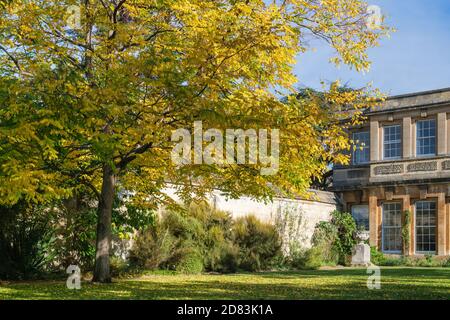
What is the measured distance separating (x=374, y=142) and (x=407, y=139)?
1563 millimetres

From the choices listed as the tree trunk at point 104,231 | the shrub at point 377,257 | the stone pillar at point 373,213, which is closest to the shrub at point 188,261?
the tree trunk at point 104,231

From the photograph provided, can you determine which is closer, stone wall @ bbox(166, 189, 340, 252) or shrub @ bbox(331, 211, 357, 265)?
stone wall @ bbox(166, 189, 340, 252)

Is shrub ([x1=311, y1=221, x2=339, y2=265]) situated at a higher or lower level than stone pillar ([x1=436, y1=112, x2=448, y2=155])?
lower

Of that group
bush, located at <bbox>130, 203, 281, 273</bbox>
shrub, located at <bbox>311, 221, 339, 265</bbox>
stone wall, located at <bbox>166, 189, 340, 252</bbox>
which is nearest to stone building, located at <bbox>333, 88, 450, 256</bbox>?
stone wall, located at <bbox>166, 189, 340, 252</bbox>

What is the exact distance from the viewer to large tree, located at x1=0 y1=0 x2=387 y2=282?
10.9 meters

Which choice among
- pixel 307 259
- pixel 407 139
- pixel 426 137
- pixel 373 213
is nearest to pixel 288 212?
pixel 307 259

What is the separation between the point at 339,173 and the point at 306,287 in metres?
18.5

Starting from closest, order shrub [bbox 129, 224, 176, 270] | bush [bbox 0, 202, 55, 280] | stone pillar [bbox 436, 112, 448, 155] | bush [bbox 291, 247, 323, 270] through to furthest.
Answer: bush [bbox 0, 202, 55, 280] < shrub [bbox 129, 224, 176, 270] < bush [bbox 291, 247, 323, 270] < stone pillar [bbox 436, 112, 448, 155]

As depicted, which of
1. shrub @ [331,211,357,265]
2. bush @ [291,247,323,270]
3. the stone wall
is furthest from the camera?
shrub @ [331,211,357,265]

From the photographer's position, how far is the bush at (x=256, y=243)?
67.7 feet

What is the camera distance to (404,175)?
94.0 feet

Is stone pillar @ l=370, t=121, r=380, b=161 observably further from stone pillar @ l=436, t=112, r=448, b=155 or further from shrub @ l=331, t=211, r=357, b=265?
shrub @ l=331, t=211, r=357, b=265

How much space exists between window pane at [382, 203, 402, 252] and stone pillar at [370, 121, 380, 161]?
7.35 ft

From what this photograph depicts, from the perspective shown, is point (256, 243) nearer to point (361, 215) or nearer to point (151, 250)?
point (151, 250)
